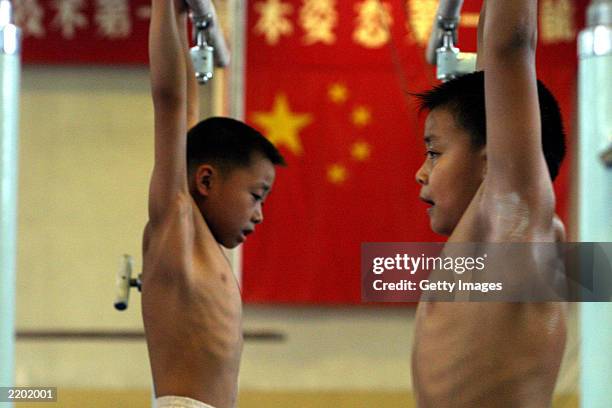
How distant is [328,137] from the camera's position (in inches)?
95.0

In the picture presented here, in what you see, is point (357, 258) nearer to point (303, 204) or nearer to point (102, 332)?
point (303, 204)

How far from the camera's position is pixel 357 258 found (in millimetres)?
2408

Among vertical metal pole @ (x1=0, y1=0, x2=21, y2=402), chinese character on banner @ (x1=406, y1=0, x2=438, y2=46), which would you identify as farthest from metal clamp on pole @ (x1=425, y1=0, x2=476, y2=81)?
chinese character on banner @ (x1=406, y1=0, x2=438, y2=46)

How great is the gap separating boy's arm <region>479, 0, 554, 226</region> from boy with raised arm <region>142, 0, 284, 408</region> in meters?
0.35

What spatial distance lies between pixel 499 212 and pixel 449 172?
8 centimetres

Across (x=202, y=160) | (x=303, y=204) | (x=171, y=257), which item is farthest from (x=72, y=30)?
(x=171, y=257)

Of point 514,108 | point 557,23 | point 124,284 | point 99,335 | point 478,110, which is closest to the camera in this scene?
point 514,108

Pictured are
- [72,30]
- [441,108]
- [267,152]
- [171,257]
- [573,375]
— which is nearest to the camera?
[441,108]

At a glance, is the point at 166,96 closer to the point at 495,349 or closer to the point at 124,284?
the point at 124,284

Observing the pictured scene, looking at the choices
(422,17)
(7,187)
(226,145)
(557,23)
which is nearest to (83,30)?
(422,17)

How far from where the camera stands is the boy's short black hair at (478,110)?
81cm

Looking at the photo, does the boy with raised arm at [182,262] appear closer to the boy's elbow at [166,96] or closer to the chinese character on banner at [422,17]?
the boy's elbow at [166,96]

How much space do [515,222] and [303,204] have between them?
166cm

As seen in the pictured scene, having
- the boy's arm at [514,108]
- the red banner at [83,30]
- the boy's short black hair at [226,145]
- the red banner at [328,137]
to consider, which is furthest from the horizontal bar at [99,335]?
the boy's arm at [514,108]
